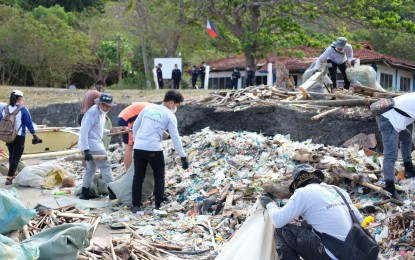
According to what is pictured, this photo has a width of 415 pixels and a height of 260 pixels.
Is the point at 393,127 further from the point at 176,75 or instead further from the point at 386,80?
the point at 386,80

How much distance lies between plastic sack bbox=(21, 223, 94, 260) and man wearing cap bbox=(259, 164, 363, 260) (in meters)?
1.86

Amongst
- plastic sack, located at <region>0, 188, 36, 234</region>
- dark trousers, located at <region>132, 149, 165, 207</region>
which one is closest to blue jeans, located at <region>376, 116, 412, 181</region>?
dark trousers, located at <region>132, 149, 165, 207</region>

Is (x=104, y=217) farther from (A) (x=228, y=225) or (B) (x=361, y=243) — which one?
(B) (x=361, y=243)

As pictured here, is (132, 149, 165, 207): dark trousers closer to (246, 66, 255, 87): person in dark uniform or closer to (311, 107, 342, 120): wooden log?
(311, 107, 342, 120): wooden log

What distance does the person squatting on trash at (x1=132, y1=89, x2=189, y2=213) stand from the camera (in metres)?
8.37

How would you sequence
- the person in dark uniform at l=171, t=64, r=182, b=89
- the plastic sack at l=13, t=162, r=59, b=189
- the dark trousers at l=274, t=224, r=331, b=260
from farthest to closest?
the person in dark uniform at l=171, t=64, r=182, b=89 < the plastic sack at l=13, t=162, r=59, b=189 < the dark trousers at l=274, t=224, r=331, b=260

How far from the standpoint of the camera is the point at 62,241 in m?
5.44

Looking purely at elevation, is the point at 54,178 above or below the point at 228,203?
below

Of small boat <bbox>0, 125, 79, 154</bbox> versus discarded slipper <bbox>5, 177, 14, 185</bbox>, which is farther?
small boat <bbox>0, 125, 79, 154</bbox>

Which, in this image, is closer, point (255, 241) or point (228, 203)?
point (255, 241)

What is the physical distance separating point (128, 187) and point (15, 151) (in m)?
3.11

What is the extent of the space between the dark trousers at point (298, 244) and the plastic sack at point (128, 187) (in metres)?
3.80

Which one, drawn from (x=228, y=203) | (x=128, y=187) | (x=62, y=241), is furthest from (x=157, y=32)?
(x=62, y=241)

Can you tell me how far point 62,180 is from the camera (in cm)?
1093
